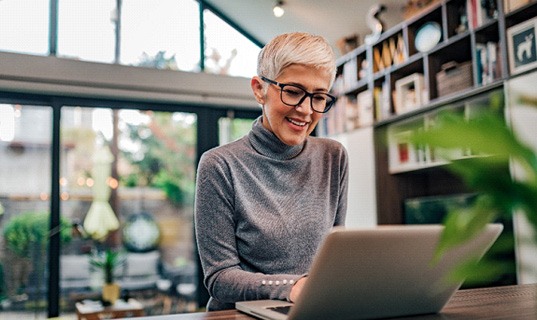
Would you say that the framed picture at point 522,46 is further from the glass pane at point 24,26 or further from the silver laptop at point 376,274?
the glass pane at point 24,26

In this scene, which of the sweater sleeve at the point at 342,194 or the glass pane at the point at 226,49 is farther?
the glass pane at the point at 226,49

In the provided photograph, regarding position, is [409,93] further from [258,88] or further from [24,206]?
[24,206]

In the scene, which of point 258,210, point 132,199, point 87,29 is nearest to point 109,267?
point 132,199

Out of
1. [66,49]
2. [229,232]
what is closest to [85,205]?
[66,49]

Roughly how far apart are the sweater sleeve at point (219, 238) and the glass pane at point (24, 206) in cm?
395

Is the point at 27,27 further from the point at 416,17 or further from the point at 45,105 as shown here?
the point at 416,17

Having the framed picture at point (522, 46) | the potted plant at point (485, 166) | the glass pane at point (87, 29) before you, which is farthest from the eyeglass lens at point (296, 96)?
the glass pane at point (87, 29)

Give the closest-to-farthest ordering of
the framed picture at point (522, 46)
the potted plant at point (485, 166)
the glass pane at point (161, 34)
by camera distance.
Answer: the potted plant at point (485, 166)
the framed picture at point (522, 46)
the glass pane at point (161, 34)

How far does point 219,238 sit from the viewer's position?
1258 millimetres

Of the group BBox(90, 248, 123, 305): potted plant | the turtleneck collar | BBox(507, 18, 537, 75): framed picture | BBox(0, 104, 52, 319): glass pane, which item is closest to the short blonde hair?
the turtleneck collar

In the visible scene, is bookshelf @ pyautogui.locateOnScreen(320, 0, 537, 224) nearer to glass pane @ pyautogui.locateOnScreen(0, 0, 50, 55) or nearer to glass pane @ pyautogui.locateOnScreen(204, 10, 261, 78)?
glass pane @ pyautogui.locateOnScreen(204, 10, 261, 78)

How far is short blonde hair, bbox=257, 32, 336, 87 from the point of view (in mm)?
1306

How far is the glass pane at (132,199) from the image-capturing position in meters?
4.93

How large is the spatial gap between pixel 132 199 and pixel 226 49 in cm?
189
